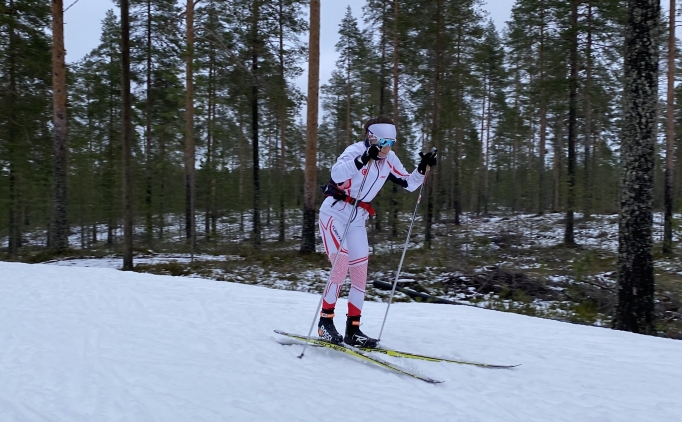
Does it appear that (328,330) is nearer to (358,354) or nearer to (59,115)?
(358,354)

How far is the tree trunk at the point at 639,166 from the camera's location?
20.4 feet

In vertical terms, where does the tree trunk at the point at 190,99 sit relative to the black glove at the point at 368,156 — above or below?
above

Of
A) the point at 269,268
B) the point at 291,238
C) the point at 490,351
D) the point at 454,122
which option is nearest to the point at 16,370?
the point at 490,351

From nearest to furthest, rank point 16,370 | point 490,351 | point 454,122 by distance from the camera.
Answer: point 16,370, point 490,351, point 454,122

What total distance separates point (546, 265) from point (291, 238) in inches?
635

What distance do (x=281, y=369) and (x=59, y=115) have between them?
14444 mm

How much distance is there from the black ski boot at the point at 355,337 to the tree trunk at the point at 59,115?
13285mm

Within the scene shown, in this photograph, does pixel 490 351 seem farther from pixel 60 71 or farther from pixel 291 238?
pixel 291 238

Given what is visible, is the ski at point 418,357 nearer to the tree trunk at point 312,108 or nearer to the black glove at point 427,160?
the black glove at point 427,160

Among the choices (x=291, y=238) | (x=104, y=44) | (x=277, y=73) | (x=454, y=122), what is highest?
(x=104, y=44)

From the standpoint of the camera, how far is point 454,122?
62.2 feet

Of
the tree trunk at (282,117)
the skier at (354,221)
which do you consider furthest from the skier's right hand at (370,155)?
the tree trunk at (282,117)

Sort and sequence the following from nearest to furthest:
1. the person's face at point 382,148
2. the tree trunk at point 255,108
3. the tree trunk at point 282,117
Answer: the person's face at point 382,148
the tree trunk at point 282,117
the tree trunk at point 255,108

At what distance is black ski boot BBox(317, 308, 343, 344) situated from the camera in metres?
4.60
